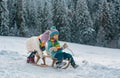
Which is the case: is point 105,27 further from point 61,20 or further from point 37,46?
point 37,46

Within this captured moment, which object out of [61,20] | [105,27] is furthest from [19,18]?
[105,27]

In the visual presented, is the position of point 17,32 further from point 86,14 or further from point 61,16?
point 86,14

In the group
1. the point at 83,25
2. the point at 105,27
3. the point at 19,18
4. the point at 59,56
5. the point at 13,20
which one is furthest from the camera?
the point at 13,20

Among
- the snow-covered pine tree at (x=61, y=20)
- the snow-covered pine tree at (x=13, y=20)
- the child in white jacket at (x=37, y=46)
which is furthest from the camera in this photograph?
the snow-covered pine tree at (x=13, y=20)

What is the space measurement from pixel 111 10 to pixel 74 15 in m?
6.26

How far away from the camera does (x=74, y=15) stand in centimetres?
5441

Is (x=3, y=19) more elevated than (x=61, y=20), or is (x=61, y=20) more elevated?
(x=3, y=19)

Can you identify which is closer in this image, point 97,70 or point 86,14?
point 97,70

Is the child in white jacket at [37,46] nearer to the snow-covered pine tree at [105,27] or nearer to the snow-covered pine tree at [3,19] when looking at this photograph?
the snow-covered pine tree at [3,19]

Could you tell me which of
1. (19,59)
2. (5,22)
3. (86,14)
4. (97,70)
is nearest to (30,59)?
(19,59)

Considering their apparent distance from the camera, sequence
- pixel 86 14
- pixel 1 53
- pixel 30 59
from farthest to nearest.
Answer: pixel 86 14
pixel 1 53
pixel 30 59

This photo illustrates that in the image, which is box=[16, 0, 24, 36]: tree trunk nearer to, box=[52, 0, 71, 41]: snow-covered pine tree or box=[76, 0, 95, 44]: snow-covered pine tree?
box=[52, 0, 71, 41]: snow-covered pine tree

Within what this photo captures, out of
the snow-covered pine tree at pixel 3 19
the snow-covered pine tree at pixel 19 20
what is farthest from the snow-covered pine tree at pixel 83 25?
the snow-covered pine tree at pixel 3 19

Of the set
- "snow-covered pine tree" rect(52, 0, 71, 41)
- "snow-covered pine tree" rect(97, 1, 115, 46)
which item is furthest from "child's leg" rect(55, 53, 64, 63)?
"snow-covered pine tree" rect(97, 1, 115, 46)
